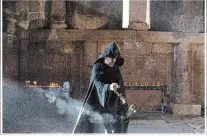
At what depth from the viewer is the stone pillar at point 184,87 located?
9.59 metres

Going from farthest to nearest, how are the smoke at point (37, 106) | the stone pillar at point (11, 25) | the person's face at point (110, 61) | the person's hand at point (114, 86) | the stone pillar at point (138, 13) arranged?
1. the stone pillar at point (138, 13)
2. the stone pillar at point (11, 25)
3. the smoke at point (37, 106)
4. the person's face at point (110, 61)
5. the person's hand at point (114, 86)

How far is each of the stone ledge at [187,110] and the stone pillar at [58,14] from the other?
432 cm

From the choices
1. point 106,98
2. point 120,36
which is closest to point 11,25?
point 120,36

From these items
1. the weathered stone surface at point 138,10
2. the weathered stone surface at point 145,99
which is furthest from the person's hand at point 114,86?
the weathered stone surface at point 138,10

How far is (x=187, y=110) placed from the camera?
9.59m

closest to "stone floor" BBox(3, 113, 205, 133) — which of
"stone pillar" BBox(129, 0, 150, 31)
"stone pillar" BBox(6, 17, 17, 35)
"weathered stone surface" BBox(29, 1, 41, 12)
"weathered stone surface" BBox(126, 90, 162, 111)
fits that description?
"weathered stone surface" BBox(126, 90, 162, 111)

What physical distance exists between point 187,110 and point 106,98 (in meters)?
4.78

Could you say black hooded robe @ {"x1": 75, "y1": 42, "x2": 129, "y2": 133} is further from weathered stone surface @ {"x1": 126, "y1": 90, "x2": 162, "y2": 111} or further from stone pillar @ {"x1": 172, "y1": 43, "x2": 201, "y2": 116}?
stone pillar @ {"x1": 172, "y1": 43, "x2": 201, "y2": 116}

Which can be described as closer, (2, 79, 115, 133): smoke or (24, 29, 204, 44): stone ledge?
(2, 79, 115, 133): smoke

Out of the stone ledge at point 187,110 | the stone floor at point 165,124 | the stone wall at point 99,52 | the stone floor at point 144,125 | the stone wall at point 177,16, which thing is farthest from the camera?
the stone wall at point 177,16

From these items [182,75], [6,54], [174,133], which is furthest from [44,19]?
[174,133]

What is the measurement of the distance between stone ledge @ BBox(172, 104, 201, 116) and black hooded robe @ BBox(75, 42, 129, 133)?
14.2 feet

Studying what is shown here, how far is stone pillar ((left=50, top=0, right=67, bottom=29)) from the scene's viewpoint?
9633mm

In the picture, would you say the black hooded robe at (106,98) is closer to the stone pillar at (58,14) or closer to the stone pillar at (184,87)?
the stone pillar at (58,14)
